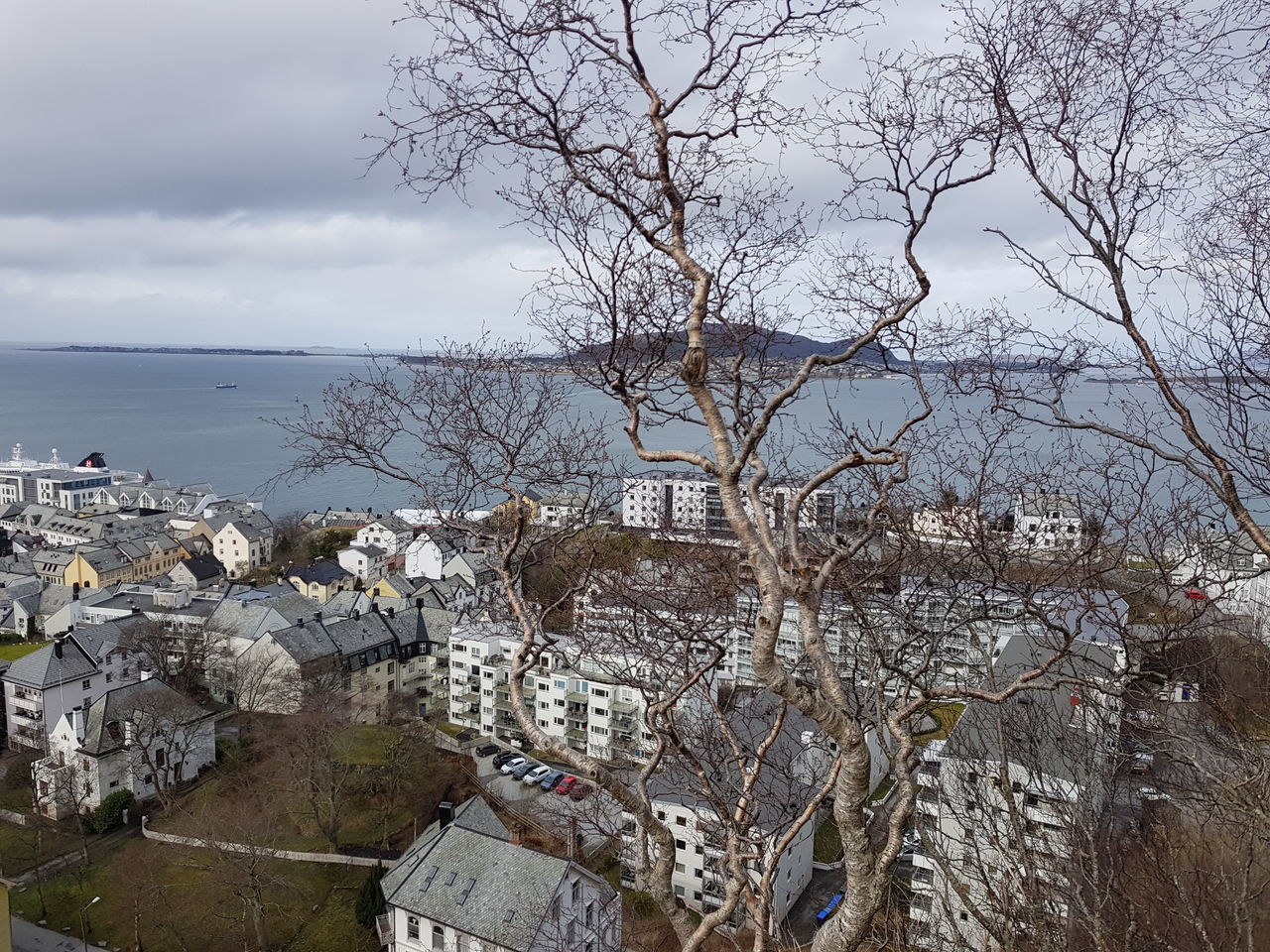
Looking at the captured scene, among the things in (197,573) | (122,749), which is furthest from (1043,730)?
(197,573)

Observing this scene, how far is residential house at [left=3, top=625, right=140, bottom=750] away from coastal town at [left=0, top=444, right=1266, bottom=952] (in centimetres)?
7

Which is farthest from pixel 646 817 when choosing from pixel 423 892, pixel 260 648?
pixel 260 648

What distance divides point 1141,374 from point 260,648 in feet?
73.6

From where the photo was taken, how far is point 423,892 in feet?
39.1

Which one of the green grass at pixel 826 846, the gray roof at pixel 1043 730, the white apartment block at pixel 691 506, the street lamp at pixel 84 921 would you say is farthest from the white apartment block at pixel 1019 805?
the street lamp at pixel 84 921

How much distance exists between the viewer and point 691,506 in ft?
23.9

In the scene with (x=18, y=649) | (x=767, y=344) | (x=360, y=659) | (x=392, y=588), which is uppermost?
(x=767, y=344)

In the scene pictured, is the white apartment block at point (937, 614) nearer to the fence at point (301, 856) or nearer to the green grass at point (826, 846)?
the green grass at point (826, 846)

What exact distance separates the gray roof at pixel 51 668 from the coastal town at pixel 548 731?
2.6 inches

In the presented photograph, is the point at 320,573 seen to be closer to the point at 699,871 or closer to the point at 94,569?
the point at 94,569

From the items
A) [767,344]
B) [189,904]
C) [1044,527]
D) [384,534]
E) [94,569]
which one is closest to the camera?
[767,344]

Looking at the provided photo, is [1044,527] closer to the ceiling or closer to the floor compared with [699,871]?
closer to the ceiling

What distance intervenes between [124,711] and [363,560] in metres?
17.9

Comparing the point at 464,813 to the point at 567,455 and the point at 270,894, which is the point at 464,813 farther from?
the point at 567,455
